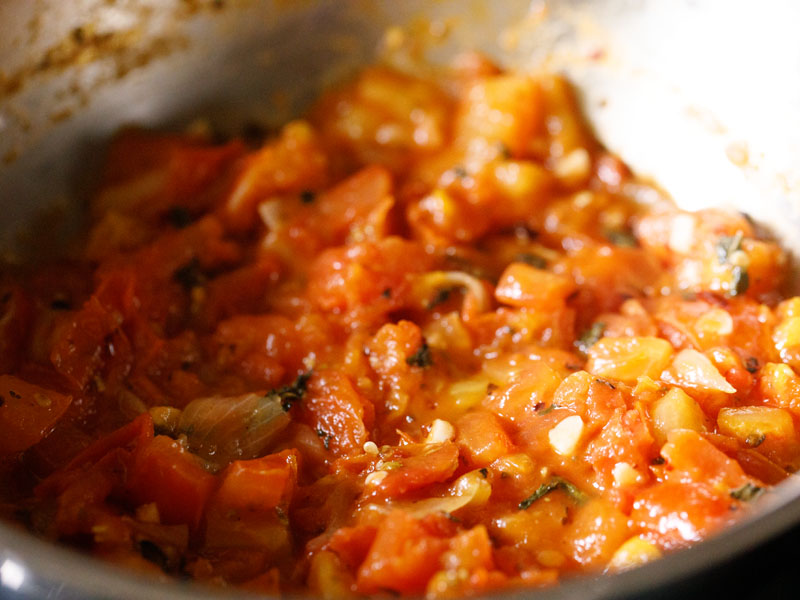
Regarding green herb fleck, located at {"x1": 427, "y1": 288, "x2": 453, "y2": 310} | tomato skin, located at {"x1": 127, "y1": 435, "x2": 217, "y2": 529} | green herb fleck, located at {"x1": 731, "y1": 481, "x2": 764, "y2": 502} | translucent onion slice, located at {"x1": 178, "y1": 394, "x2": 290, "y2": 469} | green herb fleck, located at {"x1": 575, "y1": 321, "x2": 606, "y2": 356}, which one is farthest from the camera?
green herb fleck, located at {"x1": 427, "y1": 288, "x2": 453, "y2": 310}

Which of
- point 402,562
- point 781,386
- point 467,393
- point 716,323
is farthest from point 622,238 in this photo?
point 402,562

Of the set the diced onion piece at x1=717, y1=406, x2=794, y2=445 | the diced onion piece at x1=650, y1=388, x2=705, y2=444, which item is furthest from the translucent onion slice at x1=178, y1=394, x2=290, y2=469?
the diced onion piece at x1=717, y1=406, x2=794, y2=445

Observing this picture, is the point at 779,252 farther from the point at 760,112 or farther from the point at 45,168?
the point at 45,168

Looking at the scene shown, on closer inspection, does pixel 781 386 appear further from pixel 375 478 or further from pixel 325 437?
pixel 325 437

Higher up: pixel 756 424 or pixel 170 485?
pixel 170 485

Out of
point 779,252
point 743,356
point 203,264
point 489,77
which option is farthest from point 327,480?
point 489,77

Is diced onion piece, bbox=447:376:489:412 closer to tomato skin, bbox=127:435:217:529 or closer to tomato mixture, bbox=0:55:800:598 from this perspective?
tomato mixture, bbox=0:55:800:598
